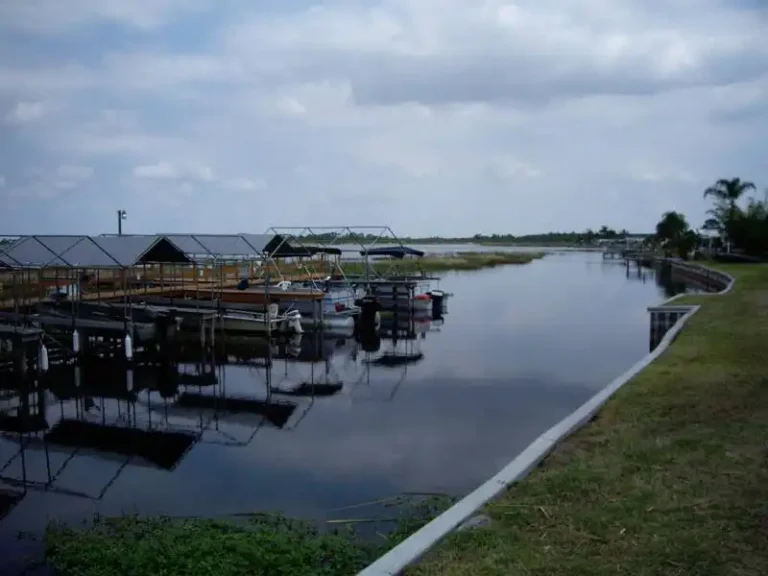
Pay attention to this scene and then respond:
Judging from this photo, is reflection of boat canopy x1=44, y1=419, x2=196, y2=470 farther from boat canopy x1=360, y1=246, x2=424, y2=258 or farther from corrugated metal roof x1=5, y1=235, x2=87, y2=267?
boat canopy x1=360, y1=246, x2=424, y2=258

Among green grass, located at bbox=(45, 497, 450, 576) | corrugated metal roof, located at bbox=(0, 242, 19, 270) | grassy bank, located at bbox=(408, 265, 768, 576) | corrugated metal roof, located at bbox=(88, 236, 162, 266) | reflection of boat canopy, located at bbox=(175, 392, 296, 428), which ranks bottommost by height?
reflection of boat canopy, located at bbox=(175, 392, 296, 428)

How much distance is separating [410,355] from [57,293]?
472 inches

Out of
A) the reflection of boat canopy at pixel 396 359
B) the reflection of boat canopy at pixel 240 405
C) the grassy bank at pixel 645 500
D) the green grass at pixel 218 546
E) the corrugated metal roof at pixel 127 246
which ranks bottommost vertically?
the reflection of boat canopy at pixel 240 405

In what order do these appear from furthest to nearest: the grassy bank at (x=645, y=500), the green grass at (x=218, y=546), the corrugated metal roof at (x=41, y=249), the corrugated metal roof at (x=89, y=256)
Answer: the corrugated metal roof at (x=89, y=256) < the corrugated metal roof at (x=41, y=249) < the green grass at (x=218, y=546) < the grassy bank at (x=645, y=500)

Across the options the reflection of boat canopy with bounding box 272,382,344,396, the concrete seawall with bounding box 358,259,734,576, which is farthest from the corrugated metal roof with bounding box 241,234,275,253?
the concrete seawall with bounding box 358,259,734,576

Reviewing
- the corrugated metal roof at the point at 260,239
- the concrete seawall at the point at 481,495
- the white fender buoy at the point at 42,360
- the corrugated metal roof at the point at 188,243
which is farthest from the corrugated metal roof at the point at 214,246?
the concrete seawall at the point at 481,495

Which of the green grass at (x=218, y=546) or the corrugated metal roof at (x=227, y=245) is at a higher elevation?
the corrugated metal roof at (x=227, y=245)

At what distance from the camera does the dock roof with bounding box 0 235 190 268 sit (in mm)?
22172

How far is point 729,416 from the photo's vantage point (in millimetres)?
9172

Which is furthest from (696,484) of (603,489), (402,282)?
(402,282)

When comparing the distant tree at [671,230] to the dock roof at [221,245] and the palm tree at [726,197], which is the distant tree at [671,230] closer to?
the palm tree at [726,197]

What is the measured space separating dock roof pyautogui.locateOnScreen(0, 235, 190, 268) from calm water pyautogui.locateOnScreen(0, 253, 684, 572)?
3.71 metres

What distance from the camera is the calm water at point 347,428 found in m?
10.3

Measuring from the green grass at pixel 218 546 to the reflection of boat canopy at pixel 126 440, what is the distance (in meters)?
3.37
